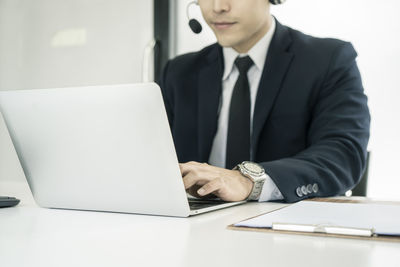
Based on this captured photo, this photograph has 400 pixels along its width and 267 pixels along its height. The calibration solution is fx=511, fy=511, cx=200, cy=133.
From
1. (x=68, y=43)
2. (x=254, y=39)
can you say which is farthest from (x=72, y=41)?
(x=254, y=39)

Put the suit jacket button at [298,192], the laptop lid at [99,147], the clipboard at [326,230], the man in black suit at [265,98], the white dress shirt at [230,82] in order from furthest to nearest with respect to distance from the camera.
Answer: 1. the white dress shirt at [230,82]
2. the man in black suit at [265,98]
3. the suit jacket button at [298,192]
4. the laptop lid at [99,147]
5. the clipboard at [326,230]

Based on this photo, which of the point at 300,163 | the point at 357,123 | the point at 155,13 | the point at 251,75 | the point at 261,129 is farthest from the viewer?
the point at 155,13

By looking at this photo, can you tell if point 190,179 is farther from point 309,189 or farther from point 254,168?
point 309,189

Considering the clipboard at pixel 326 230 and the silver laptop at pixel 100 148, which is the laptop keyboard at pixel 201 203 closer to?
the silver laptop at pixel 100 148

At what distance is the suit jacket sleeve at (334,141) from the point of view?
1.16 metres

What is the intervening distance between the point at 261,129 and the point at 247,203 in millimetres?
587

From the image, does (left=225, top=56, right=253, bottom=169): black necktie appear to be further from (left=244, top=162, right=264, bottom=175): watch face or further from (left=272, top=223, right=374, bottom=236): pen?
(left=272, top=223, right=374, bottom=236): pen

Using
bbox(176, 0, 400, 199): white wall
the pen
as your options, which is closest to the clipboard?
the pen

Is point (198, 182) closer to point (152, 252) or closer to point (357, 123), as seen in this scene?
point (152, 252)

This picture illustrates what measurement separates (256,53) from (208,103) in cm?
24

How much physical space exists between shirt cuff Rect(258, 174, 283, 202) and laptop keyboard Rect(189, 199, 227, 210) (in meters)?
0.11

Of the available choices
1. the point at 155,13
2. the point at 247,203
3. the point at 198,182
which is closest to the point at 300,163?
the point at 247,203

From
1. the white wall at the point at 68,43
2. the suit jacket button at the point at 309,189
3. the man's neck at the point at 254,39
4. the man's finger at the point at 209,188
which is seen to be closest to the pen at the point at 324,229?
the man's finger at the point at 209,188

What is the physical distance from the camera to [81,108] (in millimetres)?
831
